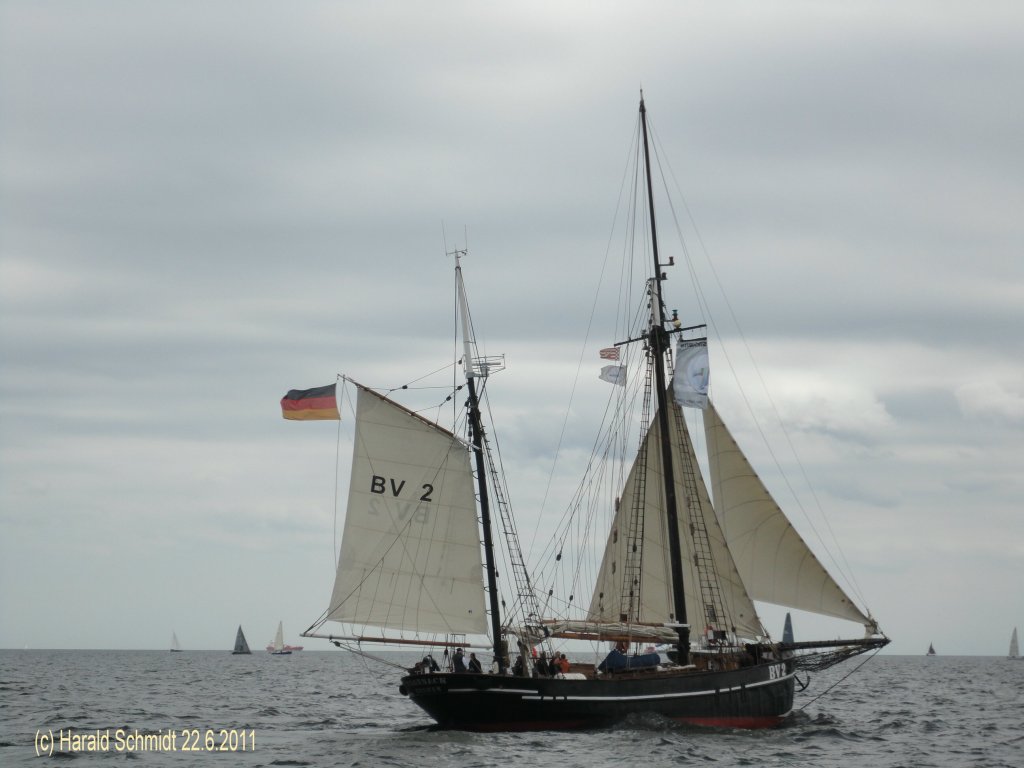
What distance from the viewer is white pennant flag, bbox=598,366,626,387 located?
60750 millimetres

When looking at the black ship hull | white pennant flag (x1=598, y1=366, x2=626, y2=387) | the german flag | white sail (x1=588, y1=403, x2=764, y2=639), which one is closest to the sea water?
the black ship hull

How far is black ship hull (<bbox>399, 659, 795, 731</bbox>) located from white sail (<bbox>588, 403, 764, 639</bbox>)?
18.1 ft

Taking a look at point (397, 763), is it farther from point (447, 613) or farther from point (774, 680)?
point (774, 680)

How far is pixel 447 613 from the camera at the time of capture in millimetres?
→ 53500

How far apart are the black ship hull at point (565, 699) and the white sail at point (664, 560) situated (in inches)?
217

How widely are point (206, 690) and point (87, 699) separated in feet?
61.8

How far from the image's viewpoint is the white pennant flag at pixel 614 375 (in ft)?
199

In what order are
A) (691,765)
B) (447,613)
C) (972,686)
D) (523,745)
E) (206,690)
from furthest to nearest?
1. (972,686)
2. (206,690)
3. (447,613)
4. (523,745)
5. (691,765)

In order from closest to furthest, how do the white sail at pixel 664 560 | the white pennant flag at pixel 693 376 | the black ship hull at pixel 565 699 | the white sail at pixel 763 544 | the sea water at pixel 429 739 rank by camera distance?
the sea water at pixel 429 739
the black ship hull at pixel 565 699
the white sail at pixel 763 544
the white sail at pixel 664 560
the white pennant flag at pixel 693 376

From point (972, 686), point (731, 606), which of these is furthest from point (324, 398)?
point (972, 686)

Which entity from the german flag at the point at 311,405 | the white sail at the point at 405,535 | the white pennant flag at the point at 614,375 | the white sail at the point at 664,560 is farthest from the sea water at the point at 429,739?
the white pennant flag at the point at 614,375

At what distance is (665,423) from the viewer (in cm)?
5925

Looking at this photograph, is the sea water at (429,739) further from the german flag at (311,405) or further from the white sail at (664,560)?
the german flag at (311,405)

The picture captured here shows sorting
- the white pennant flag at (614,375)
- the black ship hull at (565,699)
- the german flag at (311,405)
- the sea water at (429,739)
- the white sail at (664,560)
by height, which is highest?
the white pennant flag at (614,375)
